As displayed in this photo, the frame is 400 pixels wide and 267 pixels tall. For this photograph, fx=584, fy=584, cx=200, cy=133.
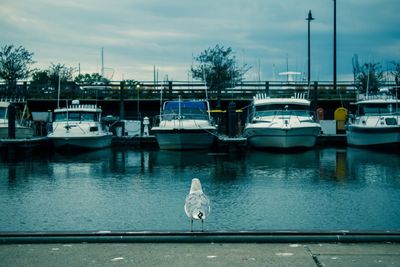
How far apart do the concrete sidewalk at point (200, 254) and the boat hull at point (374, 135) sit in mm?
19893

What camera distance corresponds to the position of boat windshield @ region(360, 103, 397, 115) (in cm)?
2766

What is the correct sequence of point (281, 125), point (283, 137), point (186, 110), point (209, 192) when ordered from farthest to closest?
point (186, 110) < point (281, 125) < point (283, 137) < point (209, 192)

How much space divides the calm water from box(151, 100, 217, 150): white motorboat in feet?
6.85

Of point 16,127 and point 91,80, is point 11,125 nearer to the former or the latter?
point 16,127

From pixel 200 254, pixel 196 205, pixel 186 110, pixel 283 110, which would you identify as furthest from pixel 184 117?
pixel 200 254

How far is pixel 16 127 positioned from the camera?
27719 millimetres

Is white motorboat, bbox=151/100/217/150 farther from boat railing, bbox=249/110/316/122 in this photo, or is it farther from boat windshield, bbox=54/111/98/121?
boat windshield, bbox=54/111/98/121

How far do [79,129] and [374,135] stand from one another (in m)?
13.5

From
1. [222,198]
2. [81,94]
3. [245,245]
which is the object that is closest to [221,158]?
[222,198]

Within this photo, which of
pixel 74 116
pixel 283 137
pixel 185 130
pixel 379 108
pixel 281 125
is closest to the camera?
pixel 283 137

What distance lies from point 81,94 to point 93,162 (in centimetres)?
1793

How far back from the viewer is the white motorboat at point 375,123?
26203mm

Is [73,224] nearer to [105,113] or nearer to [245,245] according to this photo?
[245,245]

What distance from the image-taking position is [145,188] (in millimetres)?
14406
